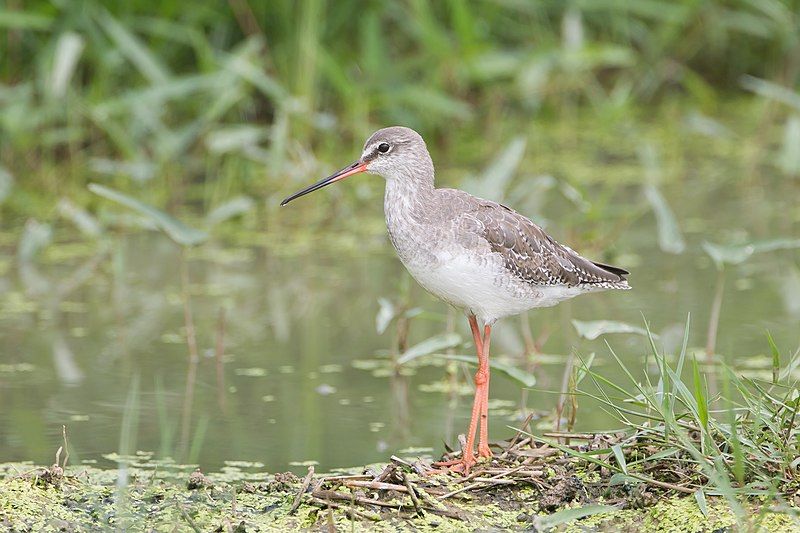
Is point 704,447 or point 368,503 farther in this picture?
point 368,503

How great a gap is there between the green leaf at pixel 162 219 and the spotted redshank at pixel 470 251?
1.08 metres

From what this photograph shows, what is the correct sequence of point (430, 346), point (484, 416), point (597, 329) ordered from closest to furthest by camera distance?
1. point (484, 416)
2. point (597, 329)
3. point (430, 346)

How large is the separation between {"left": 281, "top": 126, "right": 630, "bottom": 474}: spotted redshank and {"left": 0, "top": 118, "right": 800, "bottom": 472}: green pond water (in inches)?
15.9

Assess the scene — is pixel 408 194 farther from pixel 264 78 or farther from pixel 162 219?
pixel 264 78

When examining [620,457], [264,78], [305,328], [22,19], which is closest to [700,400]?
[620,457]

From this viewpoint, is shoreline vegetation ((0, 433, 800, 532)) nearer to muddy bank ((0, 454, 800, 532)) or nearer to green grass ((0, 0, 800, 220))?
muddy bank ((0, 454, 800, 532))

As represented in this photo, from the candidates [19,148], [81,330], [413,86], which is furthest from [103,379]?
[413,86]

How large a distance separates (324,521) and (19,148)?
19.3 feet

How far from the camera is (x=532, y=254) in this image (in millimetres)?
6133

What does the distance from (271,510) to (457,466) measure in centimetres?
84

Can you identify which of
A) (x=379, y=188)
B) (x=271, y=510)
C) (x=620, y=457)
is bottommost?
(x=271, y=510)

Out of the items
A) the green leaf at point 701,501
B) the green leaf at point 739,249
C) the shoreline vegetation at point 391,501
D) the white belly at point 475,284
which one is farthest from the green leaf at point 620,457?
the green leaf at point 739,249

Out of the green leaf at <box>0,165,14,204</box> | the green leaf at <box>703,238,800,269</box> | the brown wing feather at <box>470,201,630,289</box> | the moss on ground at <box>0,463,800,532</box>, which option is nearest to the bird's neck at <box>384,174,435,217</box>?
the brown wing feather at <box>470,201,630,289</box>

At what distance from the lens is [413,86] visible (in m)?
10.7
